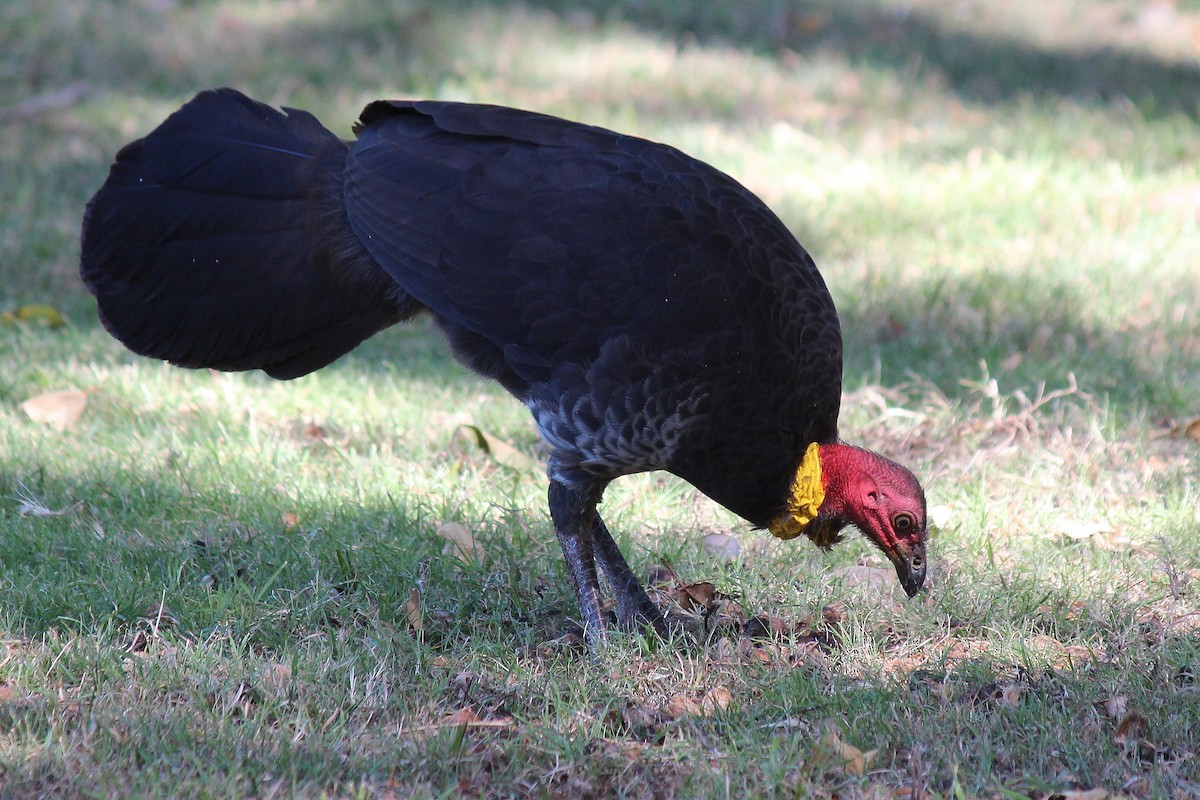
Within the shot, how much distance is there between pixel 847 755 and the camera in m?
3.15

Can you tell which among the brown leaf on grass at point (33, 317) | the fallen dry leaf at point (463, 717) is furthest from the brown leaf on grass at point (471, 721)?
the brown leaf on grass at point (33, 317)

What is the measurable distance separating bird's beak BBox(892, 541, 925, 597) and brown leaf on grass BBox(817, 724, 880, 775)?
0.72m

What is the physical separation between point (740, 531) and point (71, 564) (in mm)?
2053

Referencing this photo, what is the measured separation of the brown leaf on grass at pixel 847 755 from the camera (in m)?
3.13

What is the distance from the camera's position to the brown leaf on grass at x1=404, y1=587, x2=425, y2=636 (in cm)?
385

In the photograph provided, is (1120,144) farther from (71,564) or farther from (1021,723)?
(71,564)

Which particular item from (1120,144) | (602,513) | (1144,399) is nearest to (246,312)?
(602,513)

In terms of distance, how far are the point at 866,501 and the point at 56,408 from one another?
10.1 ft

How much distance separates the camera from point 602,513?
4715 mm

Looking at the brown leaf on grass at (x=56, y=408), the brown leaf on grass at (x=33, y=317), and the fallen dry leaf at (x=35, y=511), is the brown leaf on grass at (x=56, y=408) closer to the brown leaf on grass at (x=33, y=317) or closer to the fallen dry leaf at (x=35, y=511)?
the fallen dry leaf at (x=35, y=511)

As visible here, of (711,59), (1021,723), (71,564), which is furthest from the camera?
(711,59)

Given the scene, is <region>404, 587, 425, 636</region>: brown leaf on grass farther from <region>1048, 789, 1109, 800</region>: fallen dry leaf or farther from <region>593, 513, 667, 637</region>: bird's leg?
<region>1048, 789, 1109, 800</region>: fallen dry leaf

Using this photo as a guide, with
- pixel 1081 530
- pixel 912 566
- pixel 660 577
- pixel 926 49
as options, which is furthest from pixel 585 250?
pixel 926 49

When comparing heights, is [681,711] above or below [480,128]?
below
